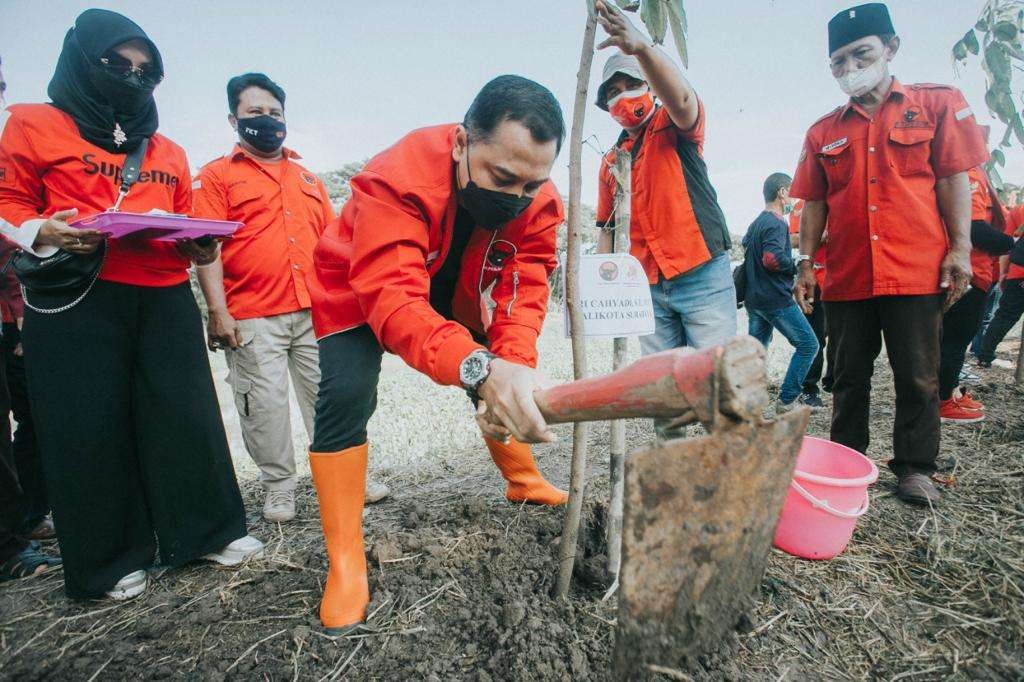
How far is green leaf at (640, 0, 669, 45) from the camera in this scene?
1.25 meters

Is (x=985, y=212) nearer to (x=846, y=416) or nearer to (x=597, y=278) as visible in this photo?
(x=846, y=416)

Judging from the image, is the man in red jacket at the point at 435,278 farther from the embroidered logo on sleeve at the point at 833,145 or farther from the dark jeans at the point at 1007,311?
the dark jeans at the point at 1007,311

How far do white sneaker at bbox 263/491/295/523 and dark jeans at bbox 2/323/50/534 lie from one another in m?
1.19

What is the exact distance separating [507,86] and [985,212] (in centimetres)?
463

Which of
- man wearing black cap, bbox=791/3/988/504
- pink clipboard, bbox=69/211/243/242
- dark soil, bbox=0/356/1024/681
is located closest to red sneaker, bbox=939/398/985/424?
dark soil, bbox=0/356/1024/681

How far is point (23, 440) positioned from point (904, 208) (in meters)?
4.84

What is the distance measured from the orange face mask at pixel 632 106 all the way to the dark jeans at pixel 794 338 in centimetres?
263

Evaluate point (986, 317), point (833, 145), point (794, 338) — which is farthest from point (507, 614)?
point (986, 317)

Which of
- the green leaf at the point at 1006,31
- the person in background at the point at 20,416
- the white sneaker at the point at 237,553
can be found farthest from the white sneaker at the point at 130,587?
the green leaf at the point at 1006,31

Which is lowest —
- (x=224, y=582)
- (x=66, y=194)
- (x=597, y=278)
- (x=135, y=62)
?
(x=224, y=582)

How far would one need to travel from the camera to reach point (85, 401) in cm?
193

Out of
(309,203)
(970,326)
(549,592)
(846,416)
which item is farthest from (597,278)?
(970,326)

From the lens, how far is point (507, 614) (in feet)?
5.15

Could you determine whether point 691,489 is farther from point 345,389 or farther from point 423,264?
point 345,389
